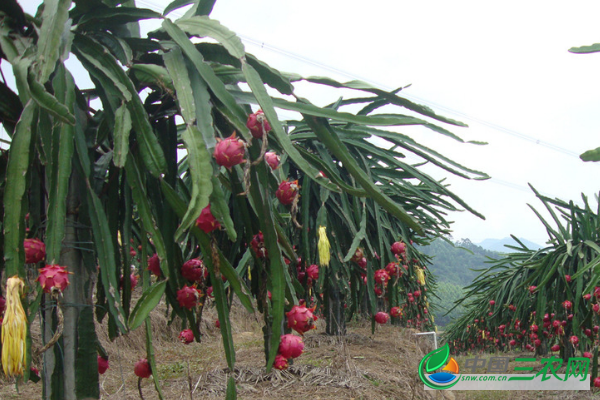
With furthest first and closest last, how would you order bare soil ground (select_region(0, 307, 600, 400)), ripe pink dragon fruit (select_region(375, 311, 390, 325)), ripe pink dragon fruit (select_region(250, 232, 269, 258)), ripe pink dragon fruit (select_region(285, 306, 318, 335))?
bare soil ground (select_region(0, 307, 600, 400)) → ripe pink dragon fruit (select_region(375, 311, 390, 325)) → ripe pink dragon fruit (select_region(250, 232, 269, 258)) → ripe pink dragon fruit (select_region(285, 306, 318, 335))

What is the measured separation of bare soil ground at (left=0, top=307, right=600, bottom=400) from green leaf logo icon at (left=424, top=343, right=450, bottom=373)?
7.8 inches

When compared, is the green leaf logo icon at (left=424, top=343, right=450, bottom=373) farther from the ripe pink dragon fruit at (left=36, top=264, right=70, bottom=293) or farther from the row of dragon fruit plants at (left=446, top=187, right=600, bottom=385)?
the ripe pink dragon fruit at (left=36, top=264, right=70, bottom=293)

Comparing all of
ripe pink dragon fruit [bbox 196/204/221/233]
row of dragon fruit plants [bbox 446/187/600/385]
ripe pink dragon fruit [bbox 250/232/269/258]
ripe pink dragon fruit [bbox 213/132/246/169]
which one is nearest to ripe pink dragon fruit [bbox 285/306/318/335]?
ripe pink dragon fruit [bbox 250/232/269/258]

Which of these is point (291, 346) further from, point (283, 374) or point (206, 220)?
point (283, 374)

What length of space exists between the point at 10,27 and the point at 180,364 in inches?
206

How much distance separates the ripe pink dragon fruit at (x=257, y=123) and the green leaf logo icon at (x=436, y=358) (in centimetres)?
420

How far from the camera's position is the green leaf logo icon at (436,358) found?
5.12m

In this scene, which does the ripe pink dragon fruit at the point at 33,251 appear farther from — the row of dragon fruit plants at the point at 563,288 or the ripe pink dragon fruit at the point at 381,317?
the row of dragon fruit plants at the point at 563,288

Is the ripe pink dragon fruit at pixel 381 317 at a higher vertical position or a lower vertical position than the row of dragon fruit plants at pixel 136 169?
lower

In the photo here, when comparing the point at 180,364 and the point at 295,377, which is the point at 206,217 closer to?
the point at 295,377

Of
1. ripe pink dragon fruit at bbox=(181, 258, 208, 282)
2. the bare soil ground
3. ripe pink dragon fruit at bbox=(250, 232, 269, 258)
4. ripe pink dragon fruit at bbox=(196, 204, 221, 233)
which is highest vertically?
ripe pink dragon fruit at bbox=(196, 204, 221, 233)

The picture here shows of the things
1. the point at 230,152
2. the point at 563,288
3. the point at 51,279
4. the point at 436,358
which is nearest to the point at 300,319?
the point at 230,152

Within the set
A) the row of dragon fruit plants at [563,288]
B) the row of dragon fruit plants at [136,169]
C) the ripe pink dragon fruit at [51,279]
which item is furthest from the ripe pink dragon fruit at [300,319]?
the row of dragon fruit plants at [563,288]

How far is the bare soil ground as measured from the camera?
4180 mm
